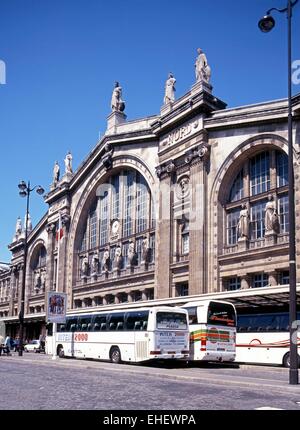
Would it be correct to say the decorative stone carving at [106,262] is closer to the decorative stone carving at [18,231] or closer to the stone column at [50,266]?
the stone column at [50,266]

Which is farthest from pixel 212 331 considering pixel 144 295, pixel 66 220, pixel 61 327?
pixel 66 220

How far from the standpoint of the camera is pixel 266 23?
1777 cm

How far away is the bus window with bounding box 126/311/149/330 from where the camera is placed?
25.2 metres

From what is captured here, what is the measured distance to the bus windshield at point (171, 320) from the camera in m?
24.7

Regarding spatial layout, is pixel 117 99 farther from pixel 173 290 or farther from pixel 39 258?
pixel 39 258

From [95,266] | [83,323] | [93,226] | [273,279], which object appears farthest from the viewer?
[93,226]

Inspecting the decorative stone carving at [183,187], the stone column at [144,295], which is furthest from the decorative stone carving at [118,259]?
the decorative stone carving at [183,187]

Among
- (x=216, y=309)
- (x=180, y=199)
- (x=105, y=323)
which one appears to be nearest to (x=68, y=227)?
(x=180, y=199)

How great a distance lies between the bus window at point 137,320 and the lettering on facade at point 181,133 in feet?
56.1

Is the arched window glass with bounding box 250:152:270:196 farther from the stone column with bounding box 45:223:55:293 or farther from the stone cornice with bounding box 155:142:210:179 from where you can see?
the stone column with bounding box 45:223:55:293

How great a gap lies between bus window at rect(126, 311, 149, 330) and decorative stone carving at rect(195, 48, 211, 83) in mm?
19692

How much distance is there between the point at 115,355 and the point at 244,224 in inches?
503

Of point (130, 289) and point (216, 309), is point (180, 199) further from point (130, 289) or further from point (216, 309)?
Answer: point (216, 309)

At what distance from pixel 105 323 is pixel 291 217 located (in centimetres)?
1436
